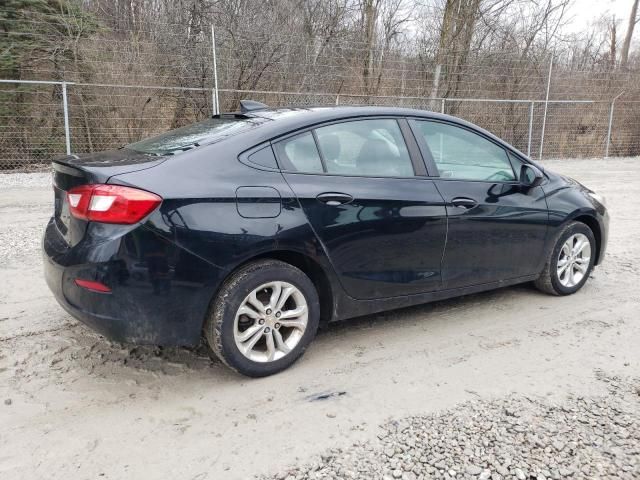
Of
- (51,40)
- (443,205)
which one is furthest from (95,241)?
(51,40)

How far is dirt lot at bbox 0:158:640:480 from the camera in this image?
249 cm

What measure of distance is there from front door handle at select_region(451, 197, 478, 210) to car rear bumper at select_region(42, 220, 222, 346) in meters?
1.78

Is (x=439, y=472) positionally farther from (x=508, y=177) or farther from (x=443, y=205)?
(x=508, y=177)

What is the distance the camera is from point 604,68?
→ 57.1 feet

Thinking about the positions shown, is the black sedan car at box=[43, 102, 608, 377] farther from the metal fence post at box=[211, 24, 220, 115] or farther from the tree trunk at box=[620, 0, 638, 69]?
the tree trunk at box=[620, 0, 638, 69]

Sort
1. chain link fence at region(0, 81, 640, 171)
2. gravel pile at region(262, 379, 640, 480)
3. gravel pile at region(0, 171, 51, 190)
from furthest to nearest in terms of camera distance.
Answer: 1. chain link fence at region(0, 81, 640, 171)
2. gravel pile at region(0, 171, 51, 190)
3. gravel pile at region(262, 379, 640, 480)

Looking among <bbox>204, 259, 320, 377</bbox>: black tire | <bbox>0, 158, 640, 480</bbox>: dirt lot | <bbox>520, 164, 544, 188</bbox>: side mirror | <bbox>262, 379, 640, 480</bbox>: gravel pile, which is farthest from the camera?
<bbox>520, 164, 544, 188</bbox>: side mirror

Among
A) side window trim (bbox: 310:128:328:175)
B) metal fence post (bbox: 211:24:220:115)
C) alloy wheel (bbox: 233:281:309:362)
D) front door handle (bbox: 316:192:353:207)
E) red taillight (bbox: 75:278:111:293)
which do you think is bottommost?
alloy wheel (bbox: 233:281:309:362)

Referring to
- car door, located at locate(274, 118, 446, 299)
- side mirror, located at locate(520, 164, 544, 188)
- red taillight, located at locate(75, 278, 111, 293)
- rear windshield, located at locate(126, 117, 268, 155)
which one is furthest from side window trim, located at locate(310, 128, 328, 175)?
side mirror, located at locate(520, 164, 544, 188)

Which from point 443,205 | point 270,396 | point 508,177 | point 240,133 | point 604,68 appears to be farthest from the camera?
point 604,68

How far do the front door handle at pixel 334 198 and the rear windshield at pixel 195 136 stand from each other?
629mm

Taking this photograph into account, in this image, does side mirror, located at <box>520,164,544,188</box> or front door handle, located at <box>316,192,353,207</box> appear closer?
front door handle, located at <box>316,192,353,207</box>

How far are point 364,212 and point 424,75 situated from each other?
13378 millimetres

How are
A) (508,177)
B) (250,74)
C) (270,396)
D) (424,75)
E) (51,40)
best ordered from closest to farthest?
(270,396), (508,177), (51,40), (250,74), (424,75)
